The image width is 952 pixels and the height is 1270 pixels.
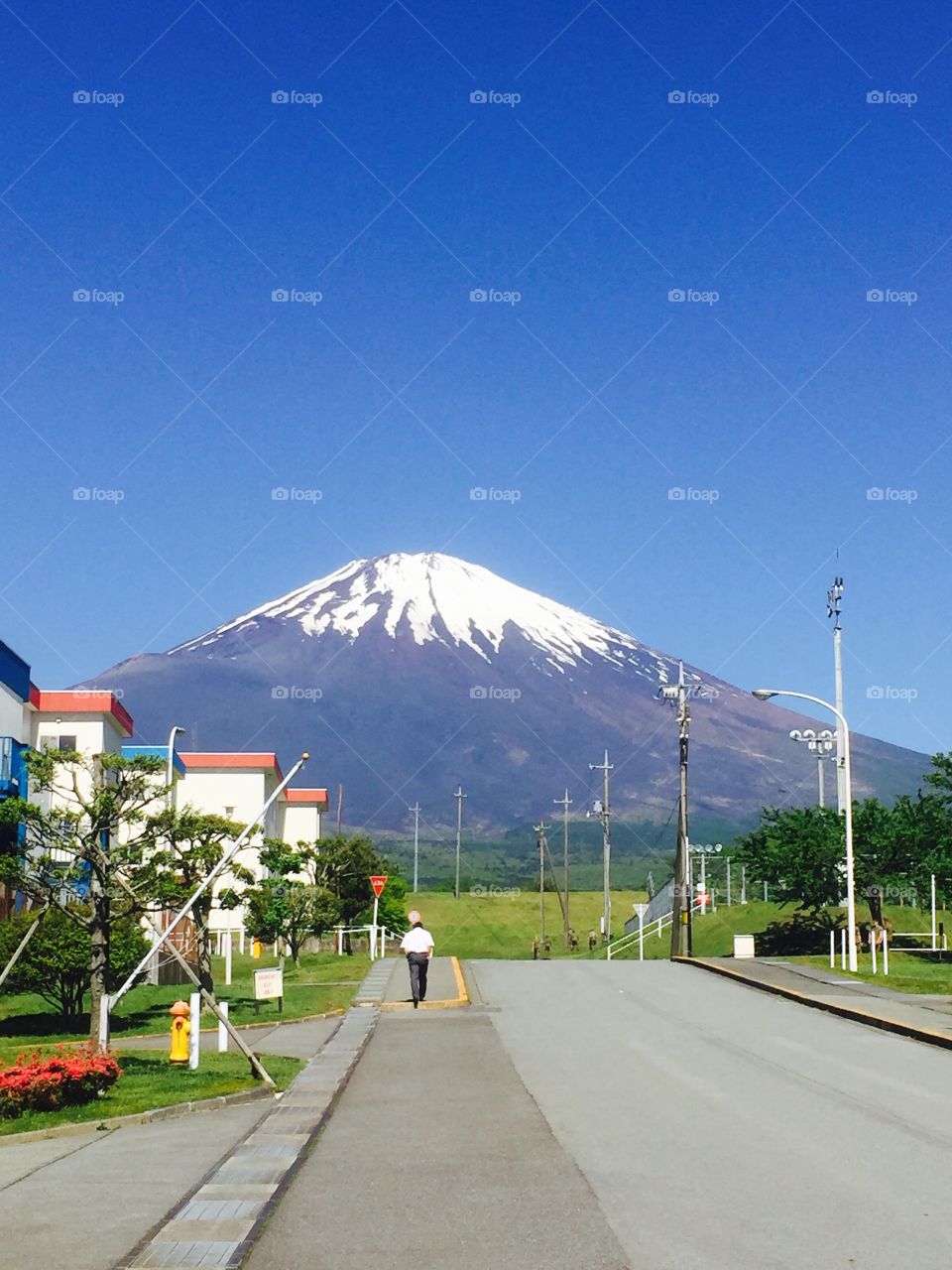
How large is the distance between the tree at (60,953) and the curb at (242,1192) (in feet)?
31.9

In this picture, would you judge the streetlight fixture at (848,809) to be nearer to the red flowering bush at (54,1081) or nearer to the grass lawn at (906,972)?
the grass lawn at (906,972)

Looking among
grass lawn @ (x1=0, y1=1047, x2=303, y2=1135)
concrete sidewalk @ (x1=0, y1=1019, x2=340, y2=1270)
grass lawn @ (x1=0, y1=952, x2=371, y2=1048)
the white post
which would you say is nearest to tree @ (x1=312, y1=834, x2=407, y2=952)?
grass lawn @ (x1=0, y1=952, x2=371, y2=1048)

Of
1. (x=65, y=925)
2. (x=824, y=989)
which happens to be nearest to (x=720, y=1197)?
(x=65, y=925)

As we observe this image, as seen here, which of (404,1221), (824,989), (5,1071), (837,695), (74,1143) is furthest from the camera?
(837,695)

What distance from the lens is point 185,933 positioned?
52.1 metres

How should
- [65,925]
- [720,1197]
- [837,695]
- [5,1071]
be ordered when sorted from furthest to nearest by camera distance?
[837,695]
[65,925]
[5,1071]
[720,1197]

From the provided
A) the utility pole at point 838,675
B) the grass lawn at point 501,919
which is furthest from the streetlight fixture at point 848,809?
the grass lawn at point 501,919

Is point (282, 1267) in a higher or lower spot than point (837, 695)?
lower

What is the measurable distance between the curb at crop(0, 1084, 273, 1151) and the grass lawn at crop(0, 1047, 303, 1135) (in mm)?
89

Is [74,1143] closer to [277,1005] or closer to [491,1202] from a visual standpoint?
[491,1202]

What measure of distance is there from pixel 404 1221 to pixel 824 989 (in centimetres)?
2287

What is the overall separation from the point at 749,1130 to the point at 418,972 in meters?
16.0

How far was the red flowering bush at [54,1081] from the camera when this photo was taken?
14.0m

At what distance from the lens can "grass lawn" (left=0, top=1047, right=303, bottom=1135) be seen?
45.4 feet
